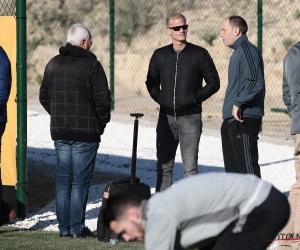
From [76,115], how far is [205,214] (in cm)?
392

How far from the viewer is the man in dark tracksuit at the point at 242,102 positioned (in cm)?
844

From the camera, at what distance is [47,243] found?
27.8 ft

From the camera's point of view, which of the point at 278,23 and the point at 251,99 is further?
the point at 278,23

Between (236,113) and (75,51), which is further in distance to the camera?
(75,51)

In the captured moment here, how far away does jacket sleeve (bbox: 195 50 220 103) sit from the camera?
931 cm

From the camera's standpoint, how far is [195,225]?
16.5 ft

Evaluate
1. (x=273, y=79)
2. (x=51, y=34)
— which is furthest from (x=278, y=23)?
(x=51, y=34)

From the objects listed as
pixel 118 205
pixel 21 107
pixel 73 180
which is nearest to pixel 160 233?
pixel 118 205

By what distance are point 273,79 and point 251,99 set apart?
18.8 metres

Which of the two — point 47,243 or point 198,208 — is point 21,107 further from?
point 198,208

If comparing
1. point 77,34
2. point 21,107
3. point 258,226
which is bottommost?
point 258,226

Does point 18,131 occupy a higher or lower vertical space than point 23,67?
lower

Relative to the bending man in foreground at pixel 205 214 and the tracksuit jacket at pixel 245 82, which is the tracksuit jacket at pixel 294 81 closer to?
the tracksuit jacket at pixel 245 82

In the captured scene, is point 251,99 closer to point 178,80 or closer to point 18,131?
point 178,80
